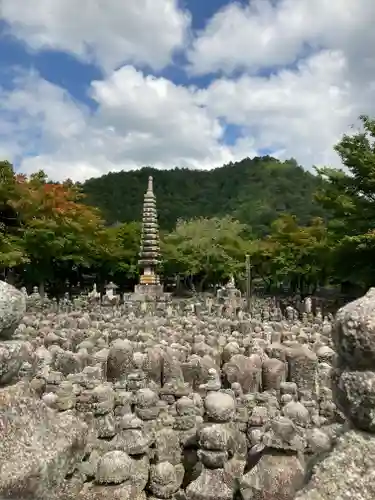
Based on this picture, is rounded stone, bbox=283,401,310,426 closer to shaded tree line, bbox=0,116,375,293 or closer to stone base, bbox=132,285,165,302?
shaded tree line, bbox=0,116,375,293

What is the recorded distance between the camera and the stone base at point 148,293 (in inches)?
1009

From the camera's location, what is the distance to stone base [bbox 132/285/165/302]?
84.1 ft

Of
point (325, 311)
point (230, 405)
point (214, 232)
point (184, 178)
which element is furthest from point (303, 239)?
point (184, 178)

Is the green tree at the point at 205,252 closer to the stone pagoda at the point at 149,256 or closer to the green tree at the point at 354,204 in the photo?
the stone pagoda at the point at 149,256

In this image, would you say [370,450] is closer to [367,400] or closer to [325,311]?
[367,400]

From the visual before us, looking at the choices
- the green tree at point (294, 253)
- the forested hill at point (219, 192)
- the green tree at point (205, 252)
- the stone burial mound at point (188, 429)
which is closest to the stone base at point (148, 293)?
the green tree at point (205, 252)

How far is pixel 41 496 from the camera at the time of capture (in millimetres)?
2189

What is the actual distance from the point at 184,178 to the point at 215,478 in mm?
68295

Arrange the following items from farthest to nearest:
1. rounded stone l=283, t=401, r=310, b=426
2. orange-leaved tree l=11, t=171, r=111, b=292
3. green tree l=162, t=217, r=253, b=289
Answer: green tree l=162, t=217, r=253, b=289
orange-leaved tree l=11, t=171, r=111, b=292
rounded stone l=283, t=401, r=310, b=426

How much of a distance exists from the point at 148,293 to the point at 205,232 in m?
11.9

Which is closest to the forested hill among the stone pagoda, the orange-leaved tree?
the stone pagoda

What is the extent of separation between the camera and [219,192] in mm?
68312

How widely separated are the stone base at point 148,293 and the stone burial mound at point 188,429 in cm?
1759

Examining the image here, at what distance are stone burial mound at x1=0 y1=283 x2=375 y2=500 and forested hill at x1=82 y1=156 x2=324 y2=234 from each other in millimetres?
41687
